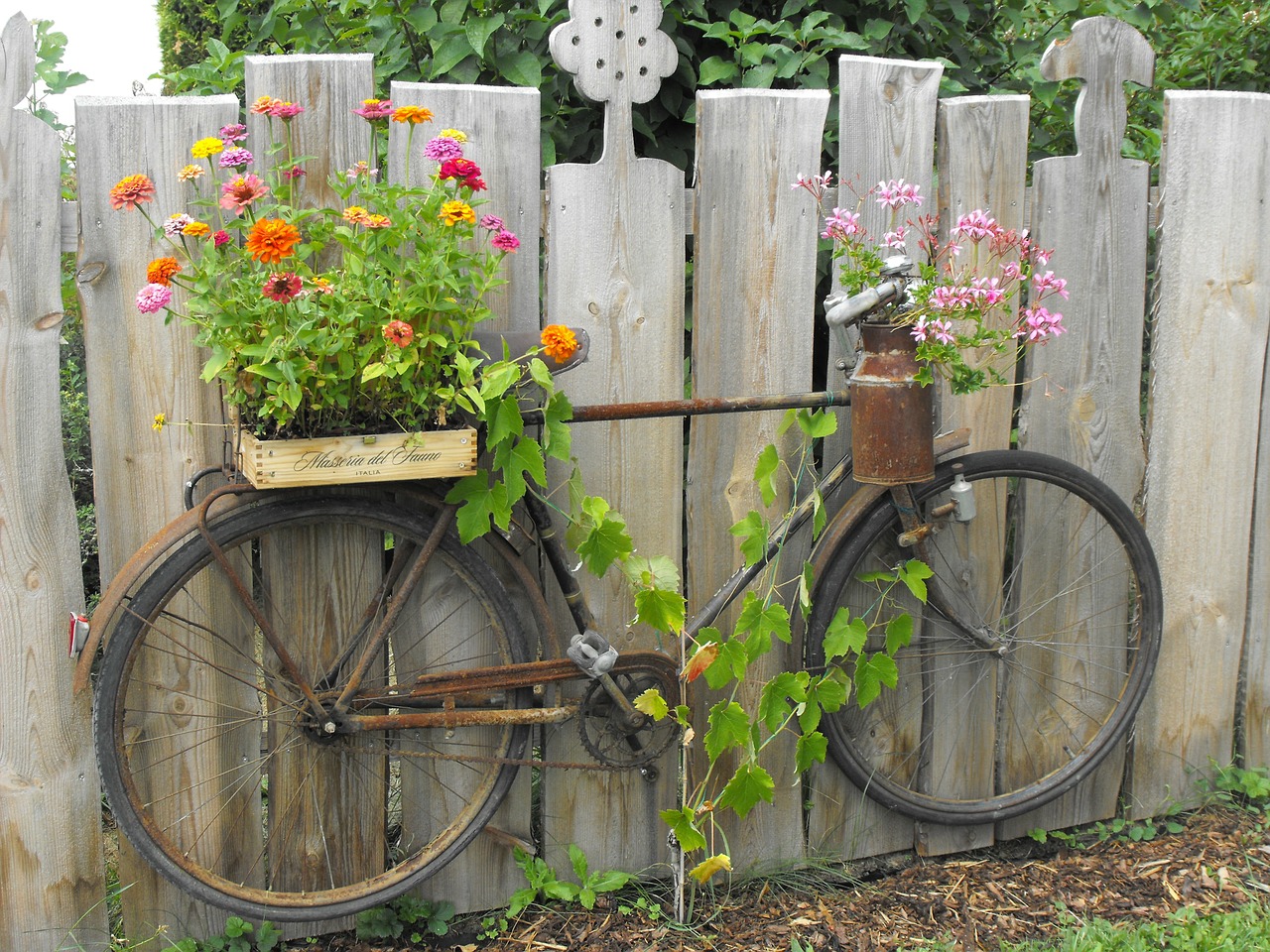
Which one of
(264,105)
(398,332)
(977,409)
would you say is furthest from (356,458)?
→ (977,409)

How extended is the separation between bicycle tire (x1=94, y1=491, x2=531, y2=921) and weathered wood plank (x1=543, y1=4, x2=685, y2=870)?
0.29m

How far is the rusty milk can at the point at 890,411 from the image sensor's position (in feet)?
8.51

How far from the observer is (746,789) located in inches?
104

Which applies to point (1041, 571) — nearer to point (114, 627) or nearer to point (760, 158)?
point (760, 158)

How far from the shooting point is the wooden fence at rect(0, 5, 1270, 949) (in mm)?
2416

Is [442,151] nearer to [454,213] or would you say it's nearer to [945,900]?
[454,213]

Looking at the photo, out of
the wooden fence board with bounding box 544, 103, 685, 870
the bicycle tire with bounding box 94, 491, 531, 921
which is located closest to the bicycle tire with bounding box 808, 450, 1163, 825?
the wooden fence board with bounding box 544, 103, 685, 870

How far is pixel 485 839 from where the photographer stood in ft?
9.42

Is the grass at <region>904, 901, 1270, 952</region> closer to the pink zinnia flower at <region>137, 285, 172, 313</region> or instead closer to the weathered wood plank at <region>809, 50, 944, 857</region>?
the weathered wood plank at <region>809, 50, 944, 857</region>

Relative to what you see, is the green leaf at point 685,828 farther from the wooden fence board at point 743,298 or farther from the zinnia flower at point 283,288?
the zinnia flower at point 283,288

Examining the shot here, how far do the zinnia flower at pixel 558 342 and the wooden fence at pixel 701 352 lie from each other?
383mm

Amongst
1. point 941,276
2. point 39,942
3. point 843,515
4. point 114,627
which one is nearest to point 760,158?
point 941,276

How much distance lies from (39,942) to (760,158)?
2413 mm

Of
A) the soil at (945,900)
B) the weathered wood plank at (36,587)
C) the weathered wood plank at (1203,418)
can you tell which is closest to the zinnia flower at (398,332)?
the weathered wood plank at (36,587)
